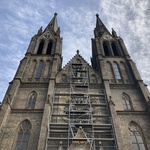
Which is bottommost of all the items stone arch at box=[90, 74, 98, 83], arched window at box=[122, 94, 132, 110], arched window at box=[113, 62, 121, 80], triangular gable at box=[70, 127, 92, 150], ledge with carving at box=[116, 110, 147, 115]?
triangular gable at box=[70, 127, 92, 150]

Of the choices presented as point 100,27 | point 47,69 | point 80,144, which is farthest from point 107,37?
point 80,144

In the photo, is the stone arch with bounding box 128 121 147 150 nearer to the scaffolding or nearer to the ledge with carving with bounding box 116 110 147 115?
the ledge with carving with bounding box 116 110 147 115

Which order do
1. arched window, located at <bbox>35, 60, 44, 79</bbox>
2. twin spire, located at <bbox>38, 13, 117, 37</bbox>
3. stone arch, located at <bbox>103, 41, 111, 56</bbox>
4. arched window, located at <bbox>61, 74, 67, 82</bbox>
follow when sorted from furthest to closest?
twin spire, located at <bbox>38, 13, 117, 37</bbox>, stone arch, located at <bbox>103, 41, 111, 56</bbox>, arched window, located at <bbox>35, 60, 44, 79</bbox>, arched window, located at <bbox>61, 74, 67, 82</bbox>

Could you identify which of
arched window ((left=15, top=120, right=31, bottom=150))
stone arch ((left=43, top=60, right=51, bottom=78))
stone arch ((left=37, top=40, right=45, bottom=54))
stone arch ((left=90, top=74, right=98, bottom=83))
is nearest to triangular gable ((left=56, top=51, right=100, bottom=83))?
stone arch ((left=90, top=74, right=98, bottom=83))

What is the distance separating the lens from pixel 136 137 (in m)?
16.6

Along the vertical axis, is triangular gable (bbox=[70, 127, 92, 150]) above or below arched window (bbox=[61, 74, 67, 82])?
below

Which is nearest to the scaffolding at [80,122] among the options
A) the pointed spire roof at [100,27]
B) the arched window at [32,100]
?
the arched window at [32,100]

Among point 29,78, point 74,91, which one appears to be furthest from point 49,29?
point 74,91

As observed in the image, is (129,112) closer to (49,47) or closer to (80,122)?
(80,122)

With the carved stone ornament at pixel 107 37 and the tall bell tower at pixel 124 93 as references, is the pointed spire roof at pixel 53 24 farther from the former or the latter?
the tall bell tower at pixel 124 93

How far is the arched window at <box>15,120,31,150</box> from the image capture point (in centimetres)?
1567

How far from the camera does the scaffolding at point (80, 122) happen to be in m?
15.7

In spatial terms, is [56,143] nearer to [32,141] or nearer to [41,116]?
[32,141]

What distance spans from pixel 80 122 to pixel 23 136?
5.47 meters
